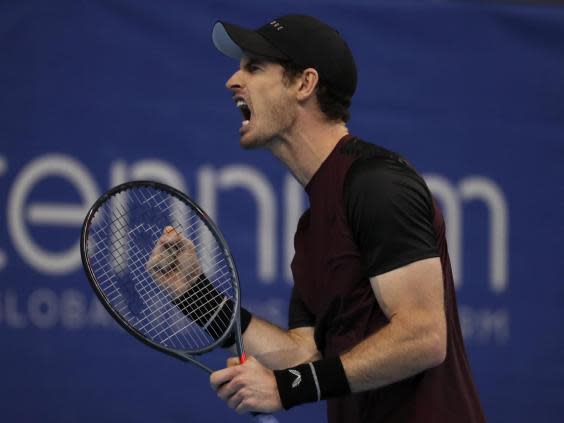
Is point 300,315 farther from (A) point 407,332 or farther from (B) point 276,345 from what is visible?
(A) point 407,332

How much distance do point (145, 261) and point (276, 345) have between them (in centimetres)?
96

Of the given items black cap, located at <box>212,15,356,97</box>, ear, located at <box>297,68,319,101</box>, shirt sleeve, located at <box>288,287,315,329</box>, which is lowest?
shirt sleeve, located at <box>288,287,315,329</box>

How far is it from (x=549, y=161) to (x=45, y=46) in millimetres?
2024

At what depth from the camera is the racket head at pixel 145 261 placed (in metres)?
2.43

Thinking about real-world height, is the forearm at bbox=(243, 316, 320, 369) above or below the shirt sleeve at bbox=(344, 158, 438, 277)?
below

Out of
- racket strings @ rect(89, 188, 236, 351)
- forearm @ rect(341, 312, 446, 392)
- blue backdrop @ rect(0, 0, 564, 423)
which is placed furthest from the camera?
blue backdrop @ rect(0, 0, 564, 423)

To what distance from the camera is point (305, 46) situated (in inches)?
98.0

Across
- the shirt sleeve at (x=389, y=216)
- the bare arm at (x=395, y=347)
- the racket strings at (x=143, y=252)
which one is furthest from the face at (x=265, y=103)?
the racket strings at (x=143, y=252)

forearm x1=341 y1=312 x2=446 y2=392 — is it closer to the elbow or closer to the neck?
the elbow

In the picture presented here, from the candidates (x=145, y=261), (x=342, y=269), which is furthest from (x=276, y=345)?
(x=145, y=261)

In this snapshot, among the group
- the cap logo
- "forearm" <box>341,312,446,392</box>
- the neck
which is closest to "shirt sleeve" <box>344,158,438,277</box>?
"forearm" <box>341,312,446,392</box>

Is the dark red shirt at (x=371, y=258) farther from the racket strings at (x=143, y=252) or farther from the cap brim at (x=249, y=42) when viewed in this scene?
the racket strings at (x=143, y=252)

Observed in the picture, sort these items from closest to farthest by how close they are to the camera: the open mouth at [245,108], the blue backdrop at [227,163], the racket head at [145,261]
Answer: the racket head at [145,261], the open mouth at [245,108], the blue backdrop at [227,163]

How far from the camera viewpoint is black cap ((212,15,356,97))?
249 centimetres
